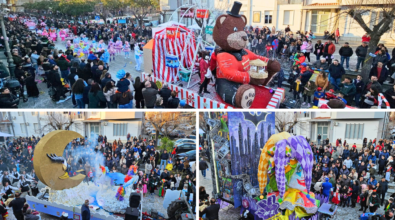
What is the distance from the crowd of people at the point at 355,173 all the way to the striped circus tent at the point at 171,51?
17.1ft

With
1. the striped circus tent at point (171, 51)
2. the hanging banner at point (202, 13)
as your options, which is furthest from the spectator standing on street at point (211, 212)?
the hanging banner at point (202, 13)

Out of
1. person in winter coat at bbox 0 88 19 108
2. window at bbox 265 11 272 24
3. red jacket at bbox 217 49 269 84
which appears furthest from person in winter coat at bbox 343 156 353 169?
window at bbox 265 11 272 24

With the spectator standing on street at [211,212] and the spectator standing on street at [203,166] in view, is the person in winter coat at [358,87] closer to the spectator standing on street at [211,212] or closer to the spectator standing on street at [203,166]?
the spectator standing on street at [203,166]

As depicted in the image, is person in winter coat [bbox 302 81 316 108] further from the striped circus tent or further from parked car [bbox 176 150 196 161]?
parked car [bbox 176 150 196 161]

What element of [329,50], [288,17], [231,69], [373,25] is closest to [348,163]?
[231,69]

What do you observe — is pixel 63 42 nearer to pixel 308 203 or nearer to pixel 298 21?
pixel 298 21

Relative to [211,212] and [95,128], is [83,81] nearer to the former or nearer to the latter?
[95,128]

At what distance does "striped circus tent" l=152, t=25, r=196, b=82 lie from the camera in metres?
9.75

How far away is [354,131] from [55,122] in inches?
197

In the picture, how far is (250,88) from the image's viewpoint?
7012mm

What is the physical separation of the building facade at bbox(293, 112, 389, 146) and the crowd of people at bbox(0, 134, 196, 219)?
2.14 metres

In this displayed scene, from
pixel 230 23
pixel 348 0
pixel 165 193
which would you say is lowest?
pixel 165 193

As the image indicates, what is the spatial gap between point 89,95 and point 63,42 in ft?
42.4

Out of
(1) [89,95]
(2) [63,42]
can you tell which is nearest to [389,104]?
(1) [89,95]
